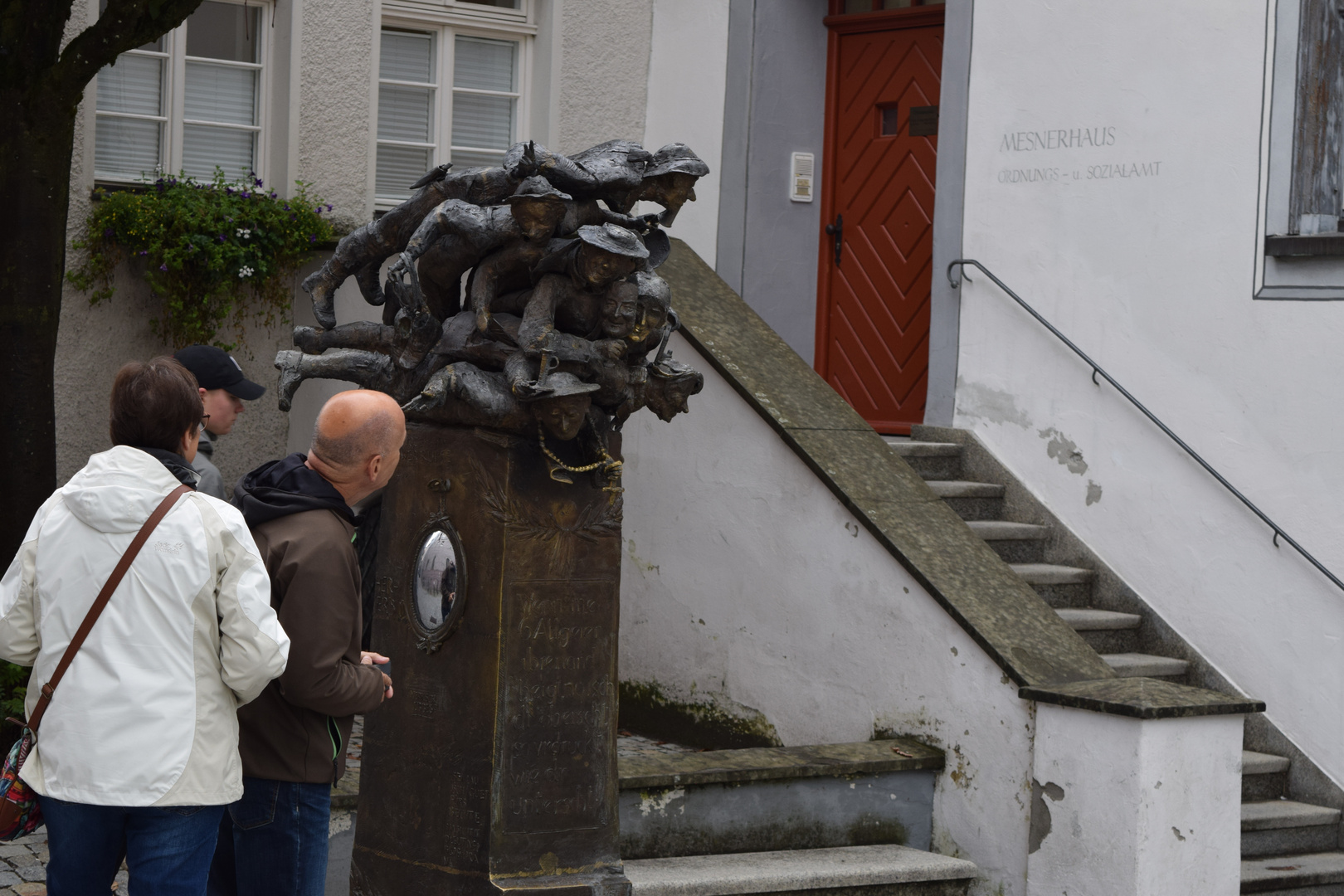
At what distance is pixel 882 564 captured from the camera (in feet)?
21.6

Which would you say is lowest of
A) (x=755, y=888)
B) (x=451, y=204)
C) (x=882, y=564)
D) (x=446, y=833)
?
(x=755, y=888)

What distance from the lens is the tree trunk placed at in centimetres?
627

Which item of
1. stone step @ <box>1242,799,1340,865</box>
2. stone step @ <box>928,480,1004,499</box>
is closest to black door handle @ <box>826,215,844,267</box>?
stone step @ <box>928,480,1004,499</box>

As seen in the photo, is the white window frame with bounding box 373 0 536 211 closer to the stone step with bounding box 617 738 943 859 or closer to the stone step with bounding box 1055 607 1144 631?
the stone step with bounding box 1055 607 1144 631

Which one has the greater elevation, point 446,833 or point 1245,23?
point 1245,23

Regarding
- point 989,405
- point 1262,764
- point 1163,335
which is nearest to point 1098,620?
point 1262,764

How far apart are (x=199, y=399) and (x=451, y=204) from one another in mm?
1434

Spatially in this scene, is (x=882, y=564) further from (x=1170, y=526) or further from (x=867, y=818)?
(x=1170, y=526)

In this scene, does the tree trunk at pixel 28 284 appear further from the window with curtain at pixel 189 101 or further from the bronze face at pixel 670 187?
the bronze face at pixel 670 187

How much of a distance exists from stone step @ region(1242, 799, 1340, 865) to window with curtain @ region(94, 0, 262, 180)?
20.3ft

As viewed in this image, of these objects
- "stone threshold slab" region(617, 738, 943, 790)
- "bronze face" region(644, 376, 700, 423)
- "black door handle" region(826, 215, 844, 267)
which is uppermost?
"black door handle" region(826, 215, 844, 267)

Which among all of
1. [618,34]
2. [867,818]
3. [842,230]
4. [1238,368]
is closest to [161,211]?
[618,34]

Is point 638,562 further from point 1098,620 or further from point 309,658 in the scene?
point 309,658

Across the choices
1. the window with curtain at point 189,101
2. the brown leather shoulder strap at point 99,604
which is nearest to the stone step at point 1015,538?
the window with curtain at point 189,101
